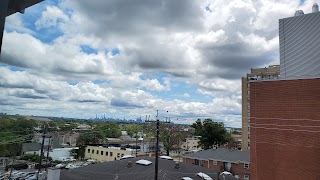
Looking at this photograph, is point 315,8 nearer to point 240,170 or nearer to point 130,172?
point 130,172

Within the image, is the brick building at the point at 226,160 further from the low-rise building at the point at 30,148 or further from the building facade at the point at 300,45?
the low-rise building at the point at 30,148

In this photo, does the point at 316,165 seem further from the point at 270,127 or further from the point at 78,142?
the point at 78,142

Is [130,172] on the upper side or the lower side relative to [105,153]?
upper

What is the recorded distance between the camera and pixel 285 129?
490 inches

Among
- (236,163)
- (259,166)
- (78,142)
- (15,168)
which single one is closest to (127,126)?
(78,142)

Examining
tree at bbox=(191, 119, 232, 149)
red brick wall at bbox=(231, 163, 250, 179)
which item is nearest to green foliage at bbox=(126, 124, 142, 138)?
tree at bbox=(191, 119, 232, 149)

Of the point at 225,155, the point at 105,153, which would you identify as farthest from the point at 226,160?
the point at 105,153

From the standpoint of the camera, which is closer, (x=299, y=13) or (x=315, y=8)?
(x=315, y=8)

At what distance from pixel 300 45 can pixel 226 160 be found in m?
11.9

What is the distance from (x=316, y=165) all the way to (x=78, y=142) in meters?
33.2

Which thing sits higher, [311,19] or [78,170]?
[311,19]

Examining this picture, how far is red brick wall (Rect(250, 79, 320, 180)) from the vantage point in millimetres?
11643

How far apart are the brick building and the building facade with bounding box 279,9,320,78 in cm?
1005

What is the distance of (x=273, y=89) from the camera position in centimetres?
1312
